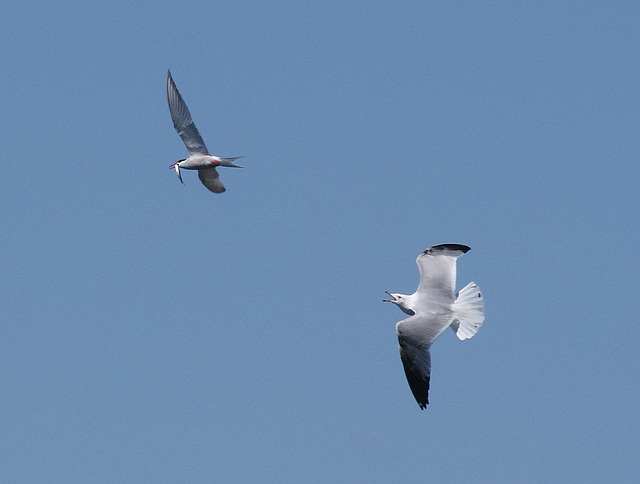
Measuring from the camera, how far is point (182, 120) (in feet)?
127

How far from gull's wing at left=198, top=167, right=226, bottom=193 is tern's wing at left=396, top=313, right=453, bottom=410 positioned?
11.2 meters

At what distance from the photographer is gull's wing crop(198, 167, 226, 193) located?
3991cm

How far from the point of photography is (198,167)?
38.8m

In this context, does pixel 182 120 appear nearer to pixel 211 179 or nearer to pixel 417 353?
pixel 211 179

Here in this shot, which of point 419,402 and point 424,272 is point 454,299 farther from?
point 419,402

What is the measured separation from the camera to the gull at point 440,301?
105ft

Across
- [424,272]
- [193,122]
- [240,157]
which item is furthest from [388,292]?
[193,122]

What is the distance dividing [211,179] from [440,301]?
36.2ft

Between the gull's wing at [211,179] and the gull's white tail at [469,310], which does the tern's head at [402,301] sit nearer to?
the gull's white tail at [469,310]

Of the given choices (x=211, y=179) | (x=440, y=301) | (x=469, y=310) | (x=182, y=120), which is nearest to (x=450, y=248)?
(x=440, y=301)

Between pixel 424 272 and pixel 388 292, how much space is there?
1.38m

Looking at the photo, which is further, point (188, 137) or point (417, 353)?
point (188, 137)

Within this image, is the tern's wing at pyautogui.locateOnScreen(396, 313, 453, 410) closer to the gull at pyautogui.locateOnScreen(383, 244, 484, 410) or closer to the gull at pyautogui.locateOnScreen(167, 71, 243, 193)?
the gull at pyautogui.locateOnScreen(383, 244, 484, 410)

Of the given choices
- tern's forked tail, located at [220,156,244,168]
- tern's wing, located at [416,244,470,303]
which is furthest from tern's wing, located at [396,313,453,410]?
tern's forked tail, located at [220,156,244,168]
